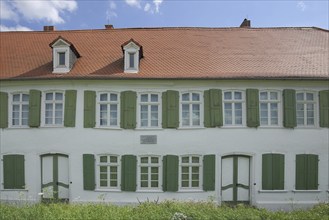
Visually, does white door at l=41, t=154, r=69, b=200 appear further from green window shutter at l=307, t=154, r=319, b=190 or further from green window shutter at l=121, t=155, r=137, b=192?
green window shutter at l=307, t=154, r=319, b=190

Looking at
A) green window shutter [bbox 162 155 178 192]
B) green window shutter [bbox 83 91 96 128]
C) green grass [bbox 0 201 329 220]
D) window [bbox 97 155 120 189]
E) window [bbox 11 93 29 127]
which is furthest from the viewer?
window [bbox 11 93 29 127]

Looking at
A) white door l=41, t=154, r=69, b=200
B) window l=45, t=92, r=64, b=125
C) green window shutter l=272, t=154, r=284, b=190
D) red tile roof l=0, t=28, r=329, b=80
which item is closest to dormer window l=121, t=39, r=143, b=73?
red tile roof l=0, t=28, r=329, b=80

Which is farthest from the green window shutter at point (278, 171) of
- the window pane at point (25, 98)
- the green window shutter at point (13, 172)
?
the window pane at point (25, 98)

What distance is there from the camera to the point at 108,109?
13094 mm

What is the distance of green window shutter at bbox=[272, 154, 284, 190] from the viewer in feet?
42.1

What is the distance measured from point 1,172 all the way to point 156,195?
721 centimetres

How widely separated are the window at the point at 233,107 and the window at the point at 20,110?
9171 millimetres

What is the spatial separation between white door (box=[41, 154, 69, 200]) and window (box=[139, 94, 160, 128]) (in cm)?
396

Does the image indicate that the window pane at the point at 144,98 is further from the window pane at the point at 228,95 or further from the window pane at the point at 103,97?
the window pane at the point at 228,95

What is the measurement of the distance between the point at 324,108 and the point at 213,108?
499cm

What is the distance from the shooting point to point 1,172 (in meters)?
13.2

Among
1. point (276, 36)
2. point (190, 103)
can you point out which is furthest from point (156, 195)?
point (276, 36)

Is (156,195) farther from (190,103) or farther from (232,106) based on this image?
(232,106)

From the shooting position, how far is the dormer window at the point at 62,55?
13.3 m
